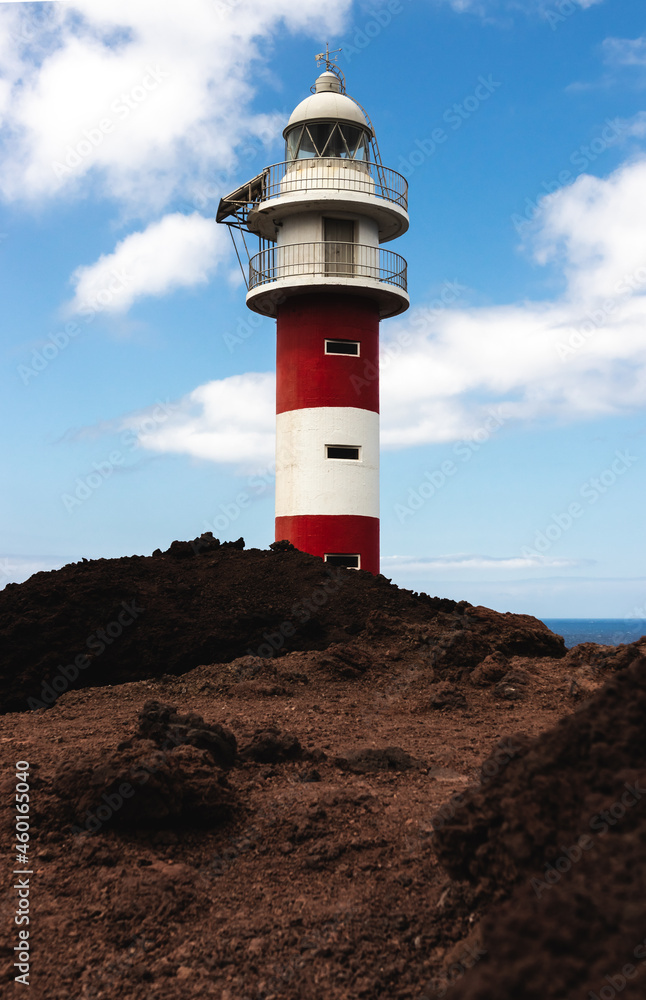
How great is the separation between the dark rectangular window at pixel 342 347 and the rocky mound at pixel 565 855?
599 inches

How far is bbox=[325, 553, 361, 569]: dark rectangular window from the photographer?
18431mm

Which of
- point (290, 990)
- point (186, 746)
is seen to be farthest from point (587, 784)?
point (186, 746)

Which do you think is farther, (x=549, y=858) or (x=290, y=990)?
(x=290, y=990)

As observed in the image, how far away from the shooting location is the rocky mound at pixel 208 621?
10930 mm

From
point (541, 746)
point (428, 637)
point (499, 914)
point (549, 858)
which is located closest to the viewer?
point (499, 914)

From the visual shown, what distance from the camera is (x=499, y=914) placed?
270 cm

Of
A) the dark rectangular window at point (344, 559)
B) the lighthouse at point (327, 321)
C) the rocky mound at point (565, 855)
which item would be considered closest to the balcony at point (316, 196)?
the lighthouse at point (327, 321)

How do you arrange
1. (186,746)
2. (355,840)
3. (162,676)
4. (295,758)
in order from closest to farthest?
1. (355,840)
2. (186,746)
3. (295,758)
4. (162,676)

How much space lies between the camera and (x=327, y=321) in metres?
18.9

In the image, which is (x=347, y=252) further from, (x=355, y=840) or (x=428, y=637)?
(x=355, y=840)

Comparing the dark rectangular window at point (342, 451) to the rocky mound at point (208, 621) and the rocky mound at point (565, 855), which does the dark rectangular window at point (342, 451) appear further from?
the rocky mound at point (565, 855)

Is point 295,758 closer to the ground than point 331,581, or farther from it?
closer to the ground

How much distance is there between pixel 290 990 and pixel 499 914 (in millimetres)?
1545

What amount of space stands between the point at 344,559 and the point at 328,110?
10981 mm
